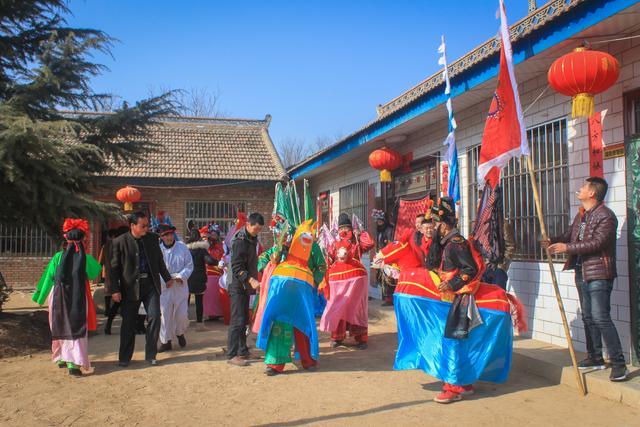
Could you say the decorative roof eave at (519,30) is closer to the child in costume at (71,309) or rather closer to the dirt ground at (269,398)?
the dirt ground at (269,398)

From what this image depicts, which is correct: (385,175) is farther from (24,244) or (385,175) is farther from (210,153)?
(24,244)

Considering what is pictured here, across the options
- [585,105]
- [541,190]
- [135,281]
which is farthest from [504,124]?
[135,281]

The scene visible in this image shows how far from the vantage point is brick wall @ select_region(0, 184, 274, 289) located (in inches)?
632

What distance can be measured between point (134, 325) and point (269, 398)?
2.15 m

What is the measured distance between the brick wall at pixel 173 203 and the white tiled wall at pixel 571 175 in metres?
11.3

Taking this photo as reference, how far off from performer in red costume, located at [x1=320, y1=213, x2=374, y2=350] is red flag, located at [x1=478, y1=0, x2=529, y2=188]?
7.19 ft

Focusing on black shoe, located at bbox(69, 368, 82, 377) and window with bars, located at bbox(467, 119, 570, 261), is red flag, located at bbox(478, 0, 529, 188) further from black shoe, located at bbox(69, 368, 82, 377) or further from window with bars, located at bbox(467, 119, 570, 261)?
black shoe, located at bbox(69, 368, 82, 377)

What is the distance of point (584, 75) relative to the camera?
4664mm

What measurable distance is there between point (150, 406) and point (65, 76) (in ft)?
17.8

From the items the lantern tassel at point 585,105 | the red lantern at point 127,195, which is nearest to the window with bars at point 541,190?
the lantern tassel at point 585,105

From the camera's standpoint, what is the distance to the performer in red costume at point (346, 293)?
668 centimetres

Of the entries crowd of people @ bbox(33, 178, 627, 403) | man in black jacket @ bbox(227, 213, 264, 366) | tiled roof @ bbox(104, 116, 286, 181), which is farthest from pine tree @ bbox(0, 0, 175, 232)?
tiled roof @ bbox(104, 116, 286, 181)

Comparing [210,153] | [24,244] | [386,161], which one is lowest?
[24,244]

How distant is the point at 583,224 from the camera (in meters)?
4.74
